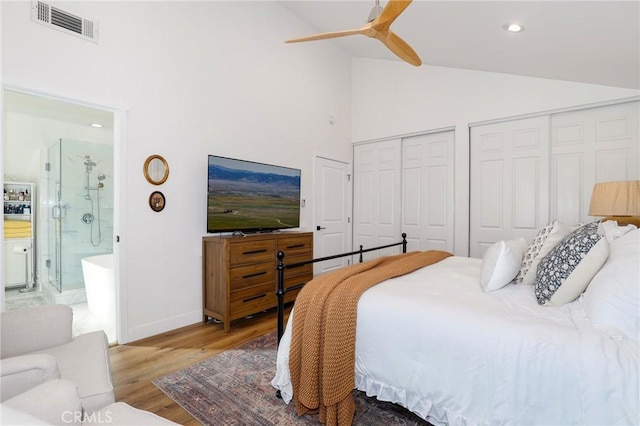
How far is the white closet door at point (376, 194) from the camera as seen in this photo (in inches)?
197

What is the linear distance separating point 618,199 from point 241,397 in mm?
3138

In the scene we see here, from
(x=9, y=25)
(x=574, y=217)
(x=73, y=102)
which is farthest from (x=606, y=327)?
(x=9, y=25)

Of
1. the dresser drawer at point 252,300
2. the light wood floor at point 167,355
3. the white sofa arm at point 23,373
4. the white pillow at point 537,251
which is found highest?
the white pillow at point 537,251

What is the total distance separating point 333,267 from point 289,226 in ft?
4.67

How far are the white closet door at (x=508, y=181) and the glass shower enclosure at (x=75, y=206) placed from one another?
478 cm

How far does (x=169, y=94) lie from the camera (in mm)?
3098

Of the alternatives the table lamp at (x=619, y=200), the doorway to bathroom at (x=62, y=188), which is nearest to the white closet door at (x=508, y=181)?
the table lamp at (x=619, y=200)

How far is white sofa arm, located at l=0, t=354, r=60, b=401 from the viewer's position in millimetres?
1068

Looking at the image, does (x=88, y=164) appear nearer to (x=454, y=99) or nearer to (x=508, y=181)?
(x=454, y=99)

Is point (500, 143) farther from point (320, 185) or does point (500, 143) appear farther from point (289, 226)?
point (289, 226)

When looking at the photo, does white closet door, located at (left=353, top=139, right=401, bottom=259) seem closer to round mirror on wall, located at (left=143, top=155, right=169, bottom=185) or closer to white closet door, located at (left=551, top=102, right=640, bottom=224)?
white closet door, located at (left=551, top=102, right=640, bottom=224)

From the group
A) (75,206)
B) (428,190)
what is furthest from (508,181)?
(75,206)

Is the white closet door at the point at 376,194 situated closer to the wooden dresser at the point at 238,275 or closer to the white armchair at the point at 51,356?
the wooden dresser at the point at 238,275

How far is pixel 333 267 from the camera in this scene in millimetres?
5246
